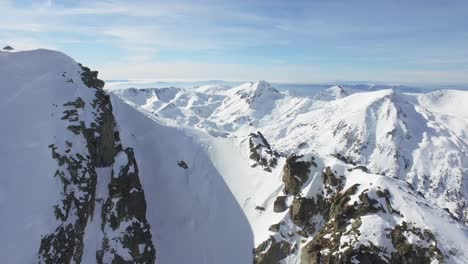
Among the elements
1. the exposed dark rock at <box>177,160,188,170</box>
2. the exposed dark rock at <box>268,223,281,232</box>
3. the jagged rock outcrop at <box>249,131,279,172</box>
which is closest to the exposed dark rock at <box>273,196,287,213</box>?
the exposed dark rock at <box>268,223,281,232</box>

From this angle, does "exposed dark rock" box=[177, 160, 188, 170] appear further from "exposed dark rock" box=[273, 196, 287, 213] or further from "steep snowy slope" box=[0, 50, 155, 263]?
"exposed dark rock" box=[273, 196, 287, 213]

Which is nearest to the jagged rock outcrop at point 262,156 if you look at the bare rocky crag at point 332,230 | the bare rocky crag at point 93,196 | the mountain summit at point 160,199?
the mountain summit at point 160,199

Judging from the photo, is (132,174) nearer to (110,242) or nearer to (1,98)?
(110,242)

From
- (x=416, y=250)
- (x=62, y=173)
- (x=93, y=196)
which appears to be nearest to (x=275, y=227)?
(x=416, y=250)

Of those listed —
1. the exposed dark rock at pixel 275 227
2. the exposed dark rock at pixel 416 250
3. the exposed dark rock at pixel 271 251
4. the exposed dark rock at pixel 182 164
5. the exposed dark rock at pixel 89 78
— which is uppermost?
the exposed dark rock at pixel 89 78

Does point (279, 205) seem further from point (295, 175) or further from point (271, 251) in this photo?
point (271, 251)

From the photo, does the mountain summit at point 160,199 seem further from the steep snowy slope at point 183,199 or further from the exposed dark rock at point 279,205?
the exposed dark rock at point 279,205
